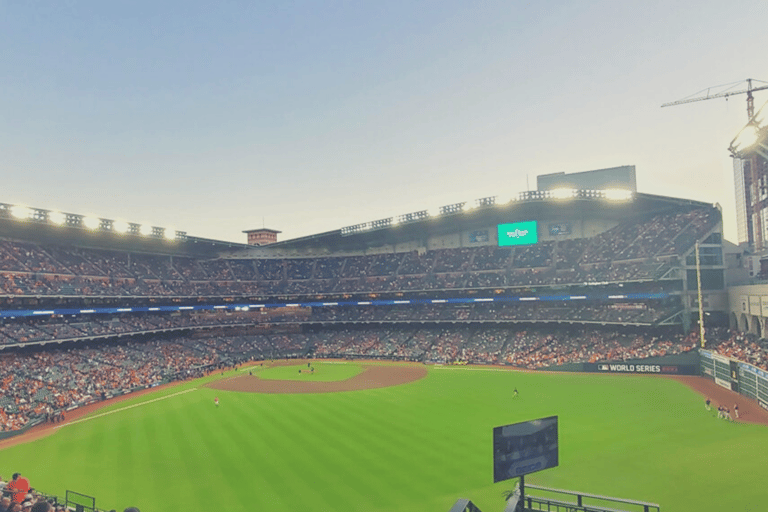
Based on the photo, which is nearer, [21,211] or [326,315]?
[21,211]

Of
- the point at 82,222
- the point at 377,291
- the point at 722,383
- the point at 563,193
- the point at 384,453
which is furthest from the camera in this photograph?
the point at 377,291

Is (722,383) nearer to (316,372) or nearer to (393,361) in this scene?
(393,361)

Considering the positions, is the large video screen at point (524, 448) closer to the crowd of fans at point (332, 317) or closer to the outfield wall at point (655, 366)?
the outfield wall at point (655, 366)

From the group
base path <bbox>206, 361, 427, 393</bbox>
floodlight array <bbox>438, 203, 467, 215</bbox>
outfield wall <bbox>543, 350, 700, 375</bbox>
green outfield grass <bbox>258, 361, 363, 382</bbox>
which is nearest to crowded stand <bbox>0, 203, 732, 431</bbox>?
outfield wall <bbox>543, 350, 700, 375</bbox>

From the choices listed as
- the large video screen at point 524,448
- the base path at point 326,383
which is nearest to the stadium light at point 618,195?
the base path at point 326,383

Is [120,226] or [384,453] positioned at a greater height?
[120,226]

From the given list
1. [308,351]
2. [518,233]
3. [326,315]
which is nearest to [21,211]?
[308,351]

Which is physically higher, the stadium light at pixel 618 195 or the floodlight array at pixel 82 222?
the stadium light at pixel 618 195
